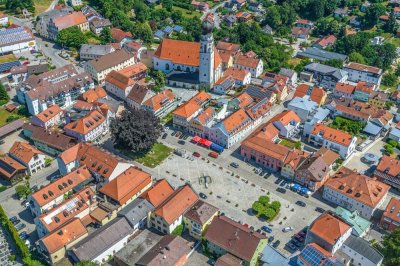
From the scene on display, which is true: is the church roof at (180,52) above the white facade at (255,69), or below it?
above

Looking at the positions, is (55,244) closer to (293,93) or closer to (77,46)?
(293,93)

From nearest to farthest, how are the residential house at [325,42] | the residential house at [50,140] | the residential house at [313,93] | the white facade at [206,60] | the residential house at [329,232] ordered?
the residential house at [329,232], the residential house at [50,140], the white facade at [206,60], the residential house at [313,93], the residential house at [325,42]

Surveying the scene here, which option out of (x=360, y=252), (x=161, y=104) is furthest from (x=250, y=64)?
(x=360, y=252)

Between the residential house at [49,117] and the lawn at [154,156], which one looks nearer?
the lawn at [154,156]

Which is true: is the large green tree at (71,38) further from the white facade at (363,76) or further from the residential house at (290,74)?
the white facade at (363,76)

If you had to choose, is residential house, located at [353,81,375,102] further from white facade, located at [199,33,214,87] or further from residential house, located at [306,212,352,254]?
residential house, located at [306,212,352,254]

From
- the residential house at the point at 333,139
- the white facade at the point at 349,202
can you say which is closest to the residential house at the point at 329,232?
the white facade at the point at 349,202
